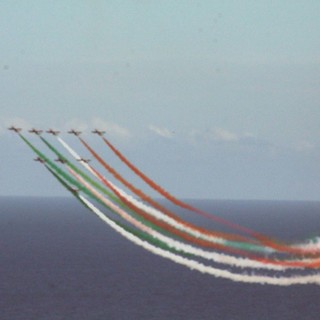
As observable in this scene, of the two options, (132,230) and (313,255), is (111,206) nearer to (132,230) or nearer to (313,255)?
(132,230)

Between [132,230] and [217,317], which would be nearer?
[132,230]

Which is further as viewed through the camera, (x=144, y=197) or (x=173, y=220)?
(x=173, y=220)

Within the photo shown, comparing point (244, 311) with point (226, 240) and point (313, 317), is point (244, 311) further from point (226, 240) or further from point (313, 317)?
point (226, 240)

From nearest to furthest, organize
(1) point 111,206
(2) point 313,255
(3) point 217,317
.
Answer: (1) point 111,206
(2) point 313,255
(3) point 217,317

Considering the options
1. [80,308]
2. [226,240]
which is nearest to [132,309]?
[80,308]

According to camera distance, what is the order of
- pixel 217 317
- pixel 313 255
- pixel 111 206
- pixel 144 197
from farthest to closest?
pixel 217 317 → pixel 313 255 → pixel 111 206 → pixel 144 197

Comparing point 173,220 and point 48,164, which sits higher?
point 48,164

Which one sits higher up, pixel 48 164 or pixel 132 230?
pixel 48 164

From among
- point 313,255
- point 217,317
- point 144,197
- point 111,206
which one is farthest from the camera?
point 217,317

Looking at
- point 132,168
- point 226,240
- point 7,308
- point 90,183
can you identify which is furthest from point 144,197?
point 7,308
